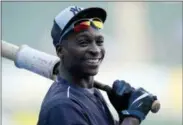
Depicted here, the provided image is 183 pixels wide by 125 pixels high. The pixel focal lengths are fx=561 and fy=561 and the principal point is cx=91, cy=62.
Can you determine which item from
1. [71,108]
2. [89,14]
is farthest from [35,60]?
[71,108]

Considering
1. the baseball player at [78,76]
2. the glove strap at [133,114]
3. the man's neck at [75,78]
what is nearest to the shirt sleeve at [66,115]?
the baseball player at [78,76]

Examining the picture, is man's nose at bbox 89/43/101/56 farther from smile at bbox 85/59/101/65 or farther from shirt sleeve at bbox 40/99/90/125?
shirt sleeve at bbox 40/99/90/125

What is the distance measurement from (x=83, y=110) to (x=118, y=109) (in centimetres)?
41

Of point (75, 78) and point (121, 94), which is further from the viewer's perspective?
point (121, 94)

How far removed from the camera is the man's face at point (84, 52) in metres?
2.30

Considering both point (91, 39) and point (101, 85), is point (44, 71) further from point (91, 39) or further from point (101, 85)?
point (91, 39)

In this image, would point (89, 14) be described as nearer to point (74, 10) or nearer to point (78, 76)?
point (74, 10)

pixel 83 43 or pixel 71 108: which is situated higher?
pixel 83 43

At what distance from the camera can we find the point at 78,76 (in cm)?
237

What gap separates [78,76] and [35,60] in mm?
742

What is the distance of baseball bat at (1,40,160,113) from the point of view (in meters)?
2.94

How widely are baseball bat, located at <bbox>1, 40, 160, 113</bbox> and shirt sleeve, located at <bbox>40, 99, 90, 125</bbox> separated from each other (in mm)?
499

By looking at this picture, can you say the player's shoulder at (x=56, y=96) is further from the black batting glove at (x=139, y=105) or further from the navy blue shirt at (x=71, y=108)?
the black batting glove at (x=139, y=105)

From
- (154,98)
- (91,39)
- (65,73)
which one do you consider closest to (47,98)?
(65,73)
